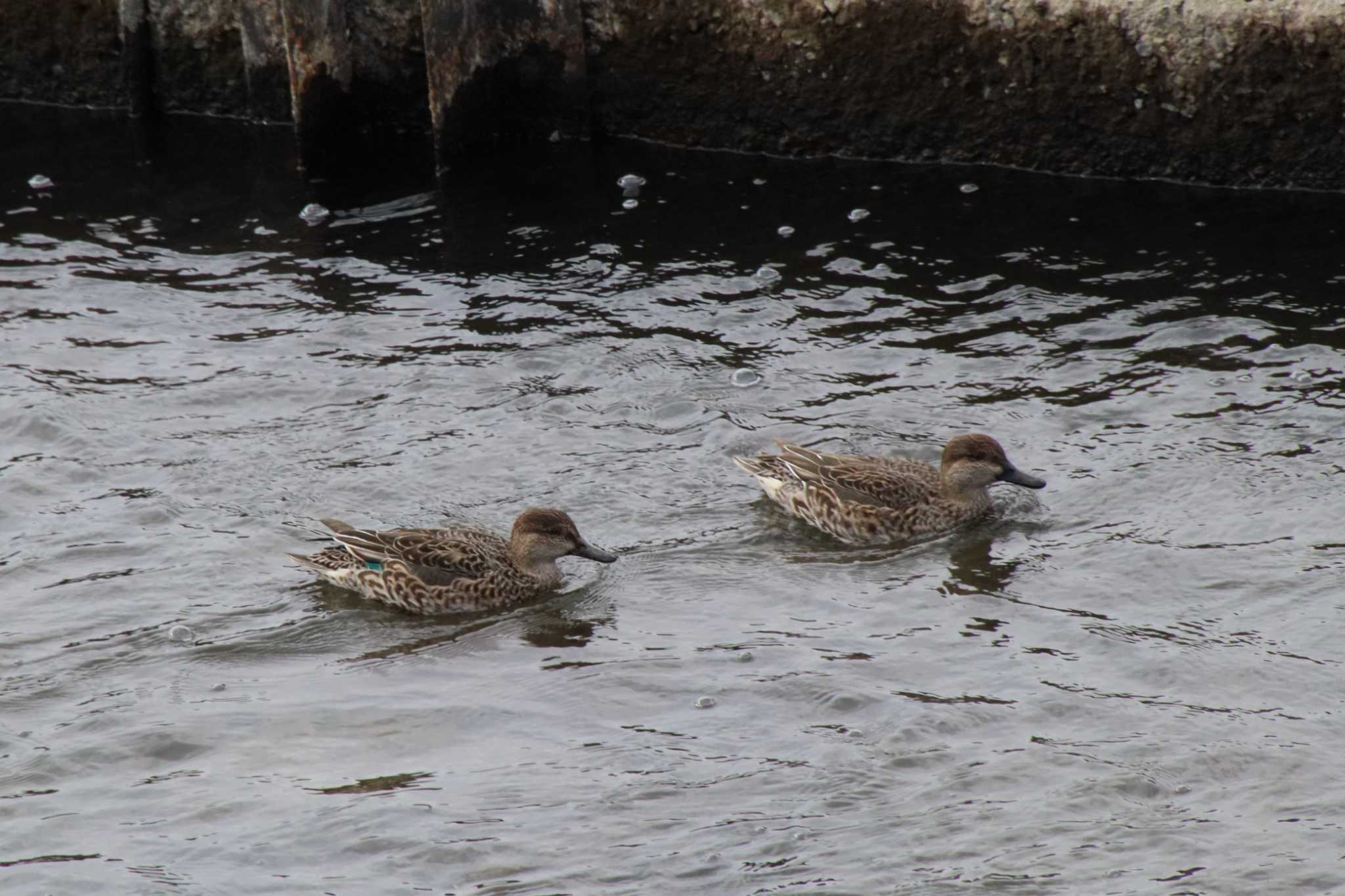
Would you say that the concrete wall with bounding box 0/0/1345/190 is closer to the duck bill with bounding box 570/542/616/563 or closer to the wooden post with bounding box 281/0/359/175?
the wooden post with bounding box 281/0/359/175

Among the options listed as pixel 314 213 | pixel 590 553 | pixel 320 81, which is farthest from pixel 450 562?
pixel 320 81

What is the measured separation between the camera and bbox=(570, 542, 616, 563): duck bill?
385 inches

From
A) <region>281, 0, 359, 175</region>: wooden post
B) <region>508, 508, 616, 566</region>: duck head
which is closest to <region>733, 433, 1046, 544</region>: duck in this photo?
<region>508, 508, 616, 566</region>: duck head

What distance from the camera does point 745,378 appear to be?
12062mm

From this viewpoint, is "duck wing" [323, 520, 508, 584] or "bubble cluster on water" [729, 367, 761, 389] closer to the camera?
"duck wing" [323, 520, 508, 584]

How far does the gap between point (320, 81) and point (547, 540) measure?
720 cm

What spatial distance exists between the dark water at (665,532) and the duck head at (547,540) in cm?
29

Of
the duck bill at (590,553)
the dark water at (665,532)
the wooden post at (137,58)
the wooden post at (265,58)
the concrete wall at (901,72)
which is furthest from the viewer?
the wooden post at (137,58)

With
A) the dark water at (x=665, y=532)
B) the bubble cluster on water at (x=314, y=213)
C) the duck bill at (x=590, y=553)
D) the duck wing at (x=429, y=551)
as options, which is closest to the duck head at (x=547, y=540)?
the duck bill at (x=590, y=553)

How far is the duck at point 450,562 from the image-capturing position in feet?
31.8

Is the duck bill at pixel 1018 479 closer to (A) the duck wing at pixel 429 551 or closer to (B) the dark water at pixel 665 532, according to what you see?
(B) the dark water at pixel 665 532

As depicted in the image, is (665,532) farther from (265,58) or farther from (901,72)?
(265,58)

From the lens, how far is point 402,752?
812 centimetres

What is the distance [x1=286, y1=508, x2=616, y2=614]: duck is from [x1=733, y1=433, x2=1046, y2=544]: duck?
1.30 metres
